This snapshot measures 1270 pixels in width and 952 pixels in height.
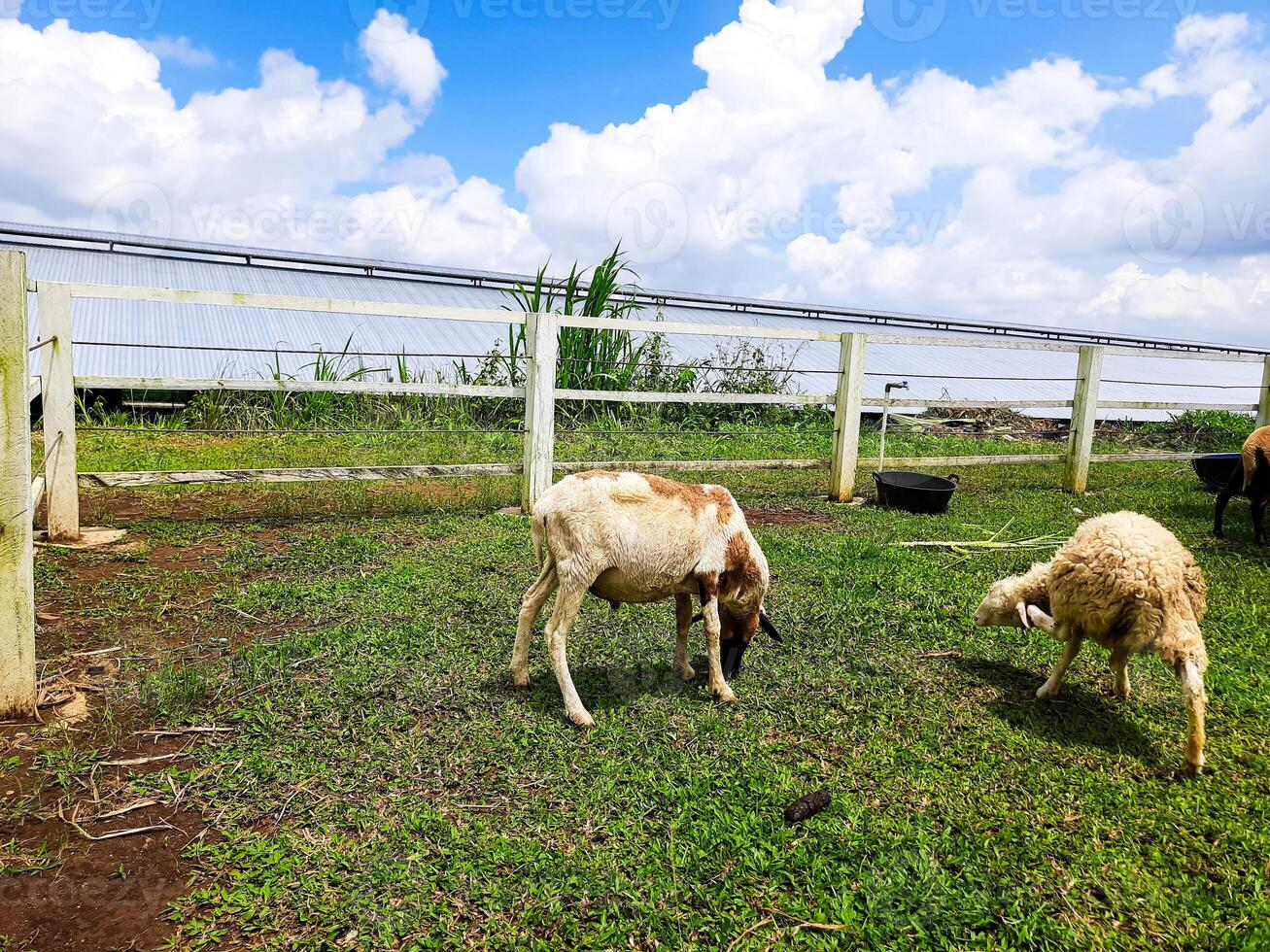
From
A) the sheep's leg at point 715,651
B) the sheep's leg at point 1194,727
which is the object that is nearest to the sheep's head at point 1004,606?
the sheep's leg at point 1194,727

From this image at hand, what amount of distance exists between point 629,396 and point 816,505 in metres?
2.28

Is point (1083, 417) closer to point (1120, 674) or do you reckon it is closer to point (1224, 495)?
point (1224, 495)

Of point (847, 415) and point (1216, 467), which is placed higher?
point (847, 415)

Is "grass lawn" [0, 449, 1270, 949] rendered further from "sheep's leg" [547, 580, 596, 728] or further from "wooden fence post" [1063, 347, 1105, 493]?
"wooden fence post" [1063, 347, 1105, 493]

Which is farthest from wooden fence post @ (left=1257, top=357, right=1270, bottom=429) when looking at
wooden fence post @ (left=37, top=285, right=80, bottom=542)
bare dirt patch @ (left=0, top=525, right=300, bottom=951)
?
wooden fence post @ (left=37, top=285, right=80, bottom=542)

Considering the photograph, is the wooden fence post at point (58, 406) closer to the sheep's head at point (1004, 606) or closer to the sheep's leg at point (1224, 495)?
the sheep's head at point (1004, 606)

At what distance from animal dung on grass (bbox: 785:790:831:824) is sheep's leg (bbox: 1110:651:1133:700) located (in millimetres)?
1758

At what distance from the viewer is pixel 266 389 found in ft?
21.3

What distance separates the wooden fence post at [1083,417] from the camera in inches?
366

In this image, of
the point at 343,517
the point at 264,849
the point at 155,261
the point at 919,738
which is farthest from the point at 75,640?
the point at 155,261

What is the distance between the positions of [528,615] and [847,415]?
5.39m

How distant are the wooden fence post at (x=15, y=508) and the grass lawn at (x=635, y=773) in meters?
0.28

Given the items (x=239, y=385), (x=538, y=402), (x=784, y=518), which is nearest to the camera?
(x=239, y=385)

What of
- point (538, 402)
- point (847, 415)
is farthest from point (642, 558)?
point (847, 415)
